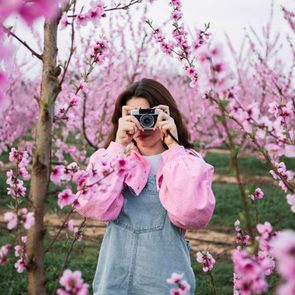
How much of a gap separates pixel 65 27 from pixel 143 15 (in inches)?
266

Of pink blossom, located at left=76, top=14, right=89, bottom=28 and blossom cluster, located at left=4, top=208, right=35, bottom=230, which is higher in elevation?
pink blossom, located at left=76, top=14, right=89, bottom=28

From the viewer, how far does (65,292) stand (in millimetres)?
1030

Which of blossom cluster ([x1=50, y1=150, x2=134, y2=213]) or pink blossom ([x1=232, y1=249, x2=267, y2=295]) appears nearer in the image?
pink blossom ([x1=232, y1=249, x2=267, y2=295])

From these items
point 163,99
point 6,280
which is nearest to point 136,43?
point 6,280

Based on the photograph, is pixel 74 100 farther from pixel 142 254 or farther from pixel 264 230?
pixel 264 230

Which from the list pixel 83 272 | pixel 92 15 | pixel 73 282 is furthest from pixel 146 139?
pixel 83 272

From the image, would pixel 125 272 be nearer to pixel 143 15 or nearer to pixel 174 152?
pixel 174 152

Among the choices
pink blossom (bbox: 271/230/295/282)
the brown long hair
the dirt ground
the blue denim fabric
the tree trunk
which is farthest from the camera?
the dirt ground

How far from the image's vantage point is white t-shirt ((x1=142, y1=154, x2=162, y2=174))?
2.03m

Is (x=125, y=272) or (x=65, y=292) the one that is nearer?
(x=65, y=292)

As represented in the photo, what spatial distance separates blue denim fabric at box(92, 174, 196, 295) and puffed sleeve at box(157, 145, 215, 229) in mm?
102

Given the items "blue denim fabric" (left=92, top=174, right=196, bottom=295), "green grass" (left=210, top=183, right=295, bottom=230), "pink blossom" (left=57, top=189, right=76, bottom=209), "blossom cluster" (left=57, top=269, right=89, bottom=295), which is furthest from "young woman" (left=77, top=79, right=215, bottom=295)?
"green grass" (left=210, top=183, right=295, bottom=230)

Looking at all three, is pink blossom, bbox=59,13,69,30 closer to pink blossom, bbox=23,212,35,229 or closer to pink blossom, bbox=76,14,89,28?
pink blossom, bbox=76,14,89,28

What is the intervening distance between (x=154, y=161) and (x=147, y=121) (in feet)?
0.78
